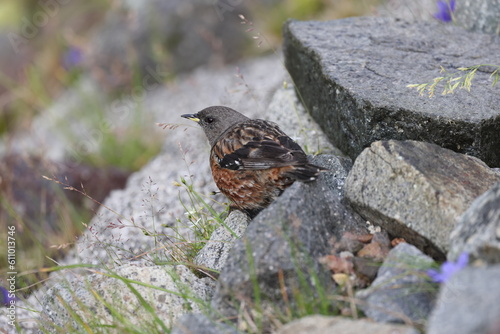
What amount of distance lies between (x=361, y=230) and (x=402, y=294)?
2.80 feet

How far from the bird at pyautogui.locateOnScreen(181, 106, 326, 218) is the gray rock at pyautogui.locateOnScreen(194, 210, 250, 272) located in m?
0.15

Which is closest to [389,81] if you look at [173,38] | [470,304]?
[470,304]

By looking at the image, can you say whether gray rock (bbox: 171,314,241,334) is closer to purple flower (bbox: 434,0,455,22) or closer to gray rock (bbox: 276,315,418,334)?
gray rock (bbox: 276,315,418,334)

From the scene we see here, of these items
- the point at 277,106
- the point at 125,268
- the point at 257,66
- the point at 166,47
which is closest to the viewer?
the point at 125,268

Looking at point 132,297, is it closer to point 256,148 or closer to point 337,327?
point 256,148

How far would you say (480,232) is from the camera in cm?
292

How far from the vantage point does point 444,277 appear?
109 inches

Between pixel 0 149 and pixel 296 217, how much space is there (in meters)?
7.96

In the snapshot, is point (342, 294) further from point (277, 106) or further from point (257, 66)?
point (257, 66)

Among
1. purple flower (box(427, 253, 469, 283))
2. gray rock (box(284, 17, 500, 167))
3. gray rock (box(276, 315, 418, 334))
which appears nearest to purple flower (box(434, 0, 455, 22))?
gray rock (box(284, 17, 500, 167))

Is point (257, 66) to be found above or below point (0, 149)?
above

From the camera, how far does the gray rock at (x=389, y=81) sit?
432cm

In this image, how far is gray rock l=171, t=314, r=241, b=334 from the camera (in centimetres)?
312

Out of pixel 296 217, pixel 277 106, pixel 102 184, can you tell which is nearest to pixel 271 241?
pixel 296 217
